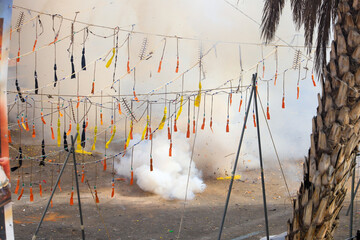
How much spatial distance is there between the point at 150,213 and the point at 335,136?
5877 mm

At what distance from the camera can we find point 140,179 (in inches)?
421

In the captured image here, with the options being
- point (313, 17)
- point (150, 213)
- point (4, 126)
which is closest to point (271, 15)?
point (313, 17)

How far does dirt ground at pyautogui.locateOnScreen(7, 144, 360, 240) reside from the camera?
775 centimetres

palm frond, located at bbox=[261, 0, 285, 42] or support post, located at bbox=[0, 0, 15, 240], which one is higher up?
palm frond, located at bbox=[261, 0, 285, 42]

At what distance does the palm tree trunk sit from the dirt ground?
3.94m

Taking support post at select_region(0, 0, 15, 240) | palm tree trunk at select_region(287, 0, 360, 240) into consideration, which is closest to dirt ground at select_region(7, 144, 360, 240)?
support post at select_region(0, 0, 15, 240)

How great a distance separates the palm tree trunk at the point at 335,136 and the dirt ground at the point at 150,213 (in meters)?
3.94

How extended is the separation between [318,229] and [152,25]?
10.1 meters

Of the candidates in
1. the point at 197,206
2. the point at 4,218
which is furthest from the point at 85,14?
the point at 4,218

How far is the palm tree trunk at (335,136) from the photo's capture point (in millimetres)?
3801

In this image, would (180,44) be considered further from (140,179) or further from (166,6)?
(140,179)

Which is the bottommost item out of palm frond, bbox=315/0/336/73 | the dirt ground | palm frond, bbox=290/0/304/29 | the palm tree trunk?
the dirt ground

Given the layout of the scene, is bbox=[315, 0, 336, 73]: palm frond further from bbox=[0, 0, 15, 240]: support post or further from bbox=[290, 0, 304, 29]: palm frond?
bbox=[0, 0, 15, 240]: support post

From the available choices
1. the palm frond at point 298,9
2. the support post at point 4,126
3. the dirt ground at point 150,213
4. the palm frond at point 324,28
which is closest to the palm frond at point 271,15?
the palm frond at point 298,9
